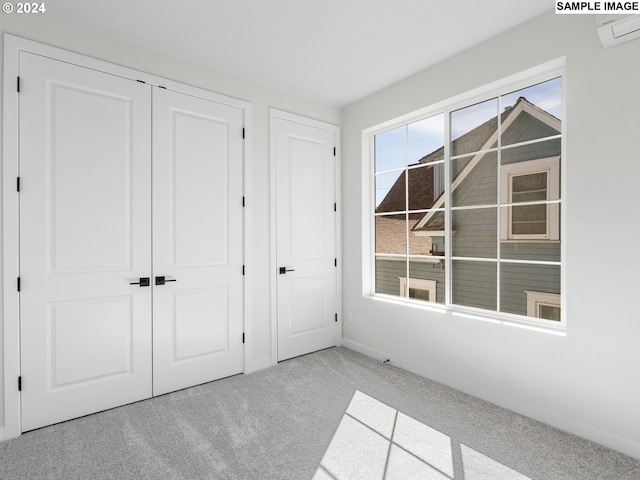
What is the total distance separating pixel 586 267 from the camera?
2139 millimetres

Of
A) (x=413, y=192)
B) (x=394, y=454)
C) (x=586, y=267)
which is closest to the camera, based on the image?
(x=394, y=454)

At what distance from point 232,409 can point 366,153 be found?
2820 mm

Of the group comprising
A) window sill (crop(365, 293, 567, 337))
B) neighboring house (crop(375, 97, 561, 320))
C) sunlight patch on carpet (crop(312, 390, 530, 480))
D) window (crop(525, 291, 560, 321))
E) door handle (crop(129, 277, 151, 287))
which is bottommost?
sunlight patch on carpet (crop(312, 390, 530, 480))

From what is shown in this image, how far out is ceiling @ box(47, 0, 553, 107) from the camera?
2.20 meters

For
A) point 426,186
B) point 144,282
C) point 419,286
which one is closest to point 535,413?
point 419,286

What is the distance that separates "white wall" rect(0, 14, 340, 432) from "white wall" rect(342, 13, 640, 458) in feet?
5.70

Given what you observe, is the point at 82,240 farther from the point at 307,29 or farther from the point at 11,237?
the point at 307,29

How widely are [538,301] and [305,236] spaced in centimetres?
219

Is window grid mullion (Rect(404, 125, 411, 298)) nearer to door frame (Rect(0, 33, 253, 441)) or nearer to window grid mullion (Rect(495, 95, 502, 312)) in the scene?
window grid mullion (Rect(495, 95, 502, 312))

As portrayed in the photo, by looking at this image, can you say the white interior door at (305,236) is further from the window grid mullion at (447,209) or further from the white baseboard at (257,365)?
the window grid mullion at (447,209)

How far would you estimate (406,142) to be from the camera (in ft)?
11.3

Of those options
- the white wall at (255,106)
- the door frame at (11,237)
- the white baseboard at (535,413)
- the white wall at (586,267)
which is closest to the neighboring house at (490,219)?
the white wall at (586,267)

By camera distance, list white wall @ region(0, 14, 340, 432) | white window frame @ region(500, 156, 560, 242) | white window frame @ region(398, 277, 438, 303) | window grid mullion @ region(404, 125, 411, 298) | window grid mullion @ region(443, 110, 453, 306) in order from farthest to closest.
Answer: window grid mullion @ region(404, 125, 411, 298), white window frame @ region(398, 277, 438, 303), window grid mullion @ region(443, 110, 453, 306), white wall @ region(0, 14, 340, 432), white window frame @ region(500, 156, 560, 242)

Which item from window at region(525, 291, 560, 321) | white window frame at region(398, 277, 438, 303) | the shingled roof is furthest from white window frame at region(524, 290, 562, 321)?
the shingled roof
